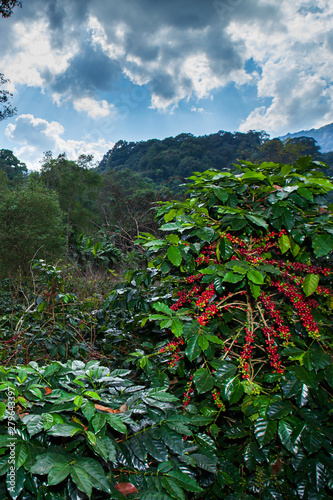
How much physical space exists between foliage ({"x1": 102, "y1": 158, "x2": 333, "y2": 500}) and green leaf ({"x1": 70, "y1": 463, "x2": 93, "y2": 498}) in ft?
1.50

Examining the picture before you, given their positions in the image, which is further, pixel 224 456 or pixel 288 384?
pixel 224 456

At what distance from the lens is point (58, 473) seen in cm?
61

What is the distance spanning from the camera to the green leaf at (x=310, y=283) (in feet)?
3.50

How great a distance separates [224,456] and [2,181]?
2121 cm

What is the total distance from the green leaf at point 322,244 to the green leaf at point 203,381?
59cm

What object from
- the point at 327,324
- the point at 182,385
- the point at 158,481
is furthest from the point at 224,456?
the point at 327,324

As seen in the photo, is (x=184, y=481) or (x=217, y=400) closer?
(x=184, y=481)

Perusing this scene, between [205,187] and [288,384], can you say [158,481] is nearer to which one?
[288,384]

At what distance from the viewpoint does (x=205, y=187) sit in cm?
128

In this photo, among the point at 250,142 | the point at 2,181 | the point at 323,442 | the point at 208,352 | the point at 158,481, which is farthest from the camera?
the point at 250,142

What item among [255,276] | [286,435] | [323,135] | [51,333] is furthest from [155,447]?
[323,135]

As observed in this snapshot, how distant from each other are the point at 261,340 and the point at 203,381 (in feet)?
1.18

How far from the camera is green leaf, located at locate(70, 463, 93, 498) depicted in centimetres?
59

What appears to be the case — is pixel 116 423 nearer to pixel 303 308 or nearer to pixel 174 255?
pixel 174 255
